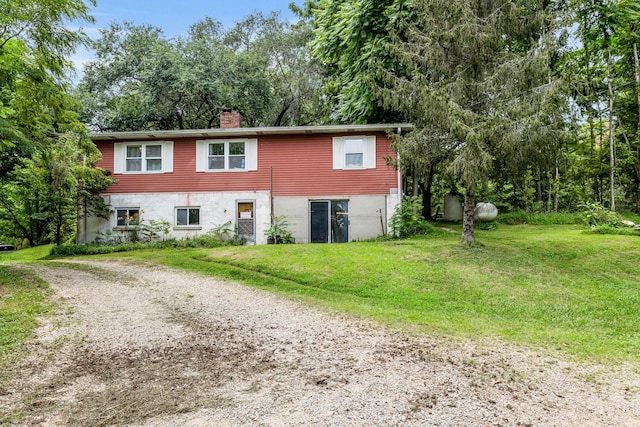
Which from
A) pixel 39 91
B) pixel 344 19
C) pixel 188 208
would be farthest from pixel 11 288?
pixel 344 19

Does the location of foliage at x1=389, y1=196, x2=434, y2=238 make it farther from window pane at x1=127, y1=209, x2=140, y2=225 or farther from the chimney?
window pane at x1=127, y1=209, x2=140, y2=225

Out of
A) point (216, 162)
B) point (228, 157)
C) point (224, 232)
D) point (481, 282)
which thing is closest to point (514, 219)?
point (481, 282)

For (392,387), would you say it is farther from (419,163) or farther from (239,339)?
(419,163)

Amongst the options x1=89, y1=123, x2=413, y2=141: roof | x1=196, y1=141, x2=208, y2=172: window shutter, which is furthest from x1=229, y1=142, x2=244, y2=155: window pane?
x1=196, y1=141, x2=208, y2=172: window shutter

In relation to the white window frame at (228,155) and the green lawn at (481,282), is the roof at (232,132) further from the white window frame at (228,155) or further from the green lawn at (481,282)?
the green lawn at (481,282)

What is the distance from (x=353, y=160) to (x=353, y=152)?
0.31m

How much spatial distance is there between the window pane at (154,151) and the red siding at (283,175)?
2.33 ft

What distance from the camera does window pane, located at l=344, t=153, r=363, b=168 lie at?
16.0m

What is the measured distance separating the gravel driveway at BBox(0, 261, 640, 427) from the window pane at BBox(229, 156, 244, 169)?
10556 mm

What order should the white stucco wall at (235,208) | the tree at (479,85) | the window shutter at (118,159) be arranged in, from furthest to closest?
the window shutter at (118,159) → the white stucco wall at (235,208) → the tree at (479,85)

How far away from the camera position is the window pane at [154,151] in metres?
16.9

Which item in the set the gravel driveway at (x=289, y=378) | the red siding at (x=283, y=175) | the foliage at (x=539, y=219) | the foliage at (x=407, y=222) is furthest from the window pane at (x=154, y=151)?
the foliage at (x=539, y=219)

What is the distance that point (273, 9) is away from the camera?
29453mm

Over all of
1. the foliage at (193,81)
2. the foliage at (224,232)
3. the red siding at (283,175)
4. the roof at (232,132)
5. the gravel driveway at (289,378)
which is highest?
the foliage at (193,81)
